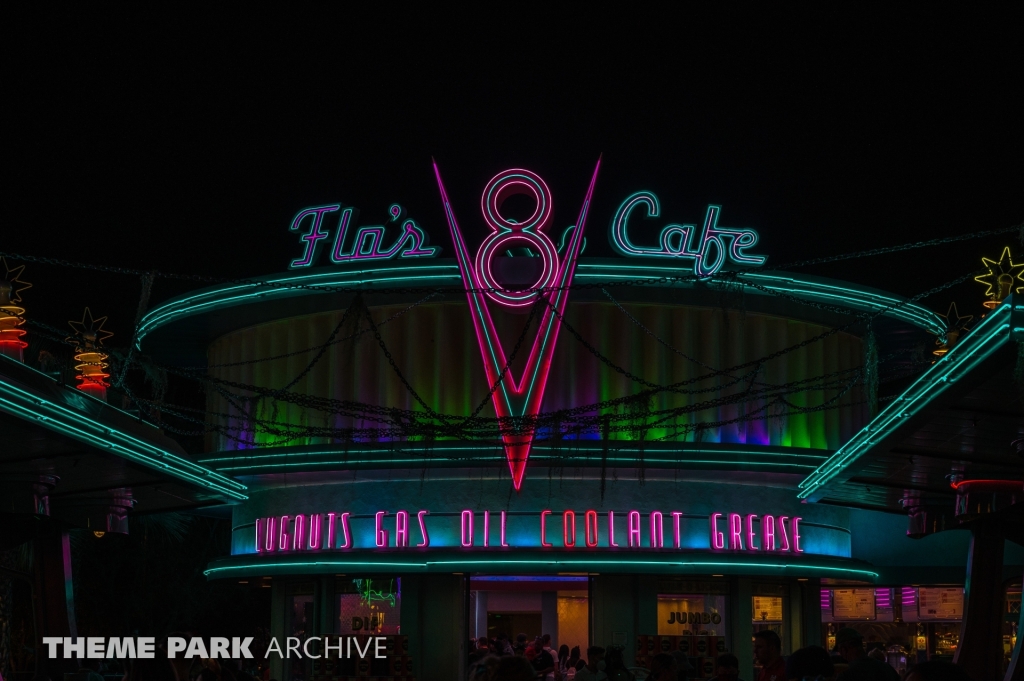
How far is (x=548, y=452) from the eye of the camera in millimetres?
28312

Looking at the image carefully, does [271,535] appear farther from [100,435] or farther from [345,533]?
[100,435]

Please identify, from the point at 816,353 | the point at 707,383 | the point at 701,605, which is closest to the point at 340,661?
the point at 701,605

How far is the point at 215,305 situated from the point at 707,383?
38.1 feet

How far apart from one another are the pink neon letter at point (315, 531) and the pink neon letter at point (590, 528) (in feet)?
19.4

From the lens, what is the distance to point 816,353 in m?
31.4

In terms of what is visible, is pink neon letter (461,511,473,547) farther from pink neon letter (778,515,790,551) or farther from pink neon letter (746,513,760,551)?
pink neon letter (778,515,790,551)

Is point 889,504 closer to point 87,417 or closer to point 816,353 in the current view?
point 816,353

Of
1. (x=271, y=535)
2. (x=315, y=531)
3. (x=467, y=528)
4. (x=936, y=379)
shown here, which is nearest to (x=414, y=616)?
(x=467, y=528)

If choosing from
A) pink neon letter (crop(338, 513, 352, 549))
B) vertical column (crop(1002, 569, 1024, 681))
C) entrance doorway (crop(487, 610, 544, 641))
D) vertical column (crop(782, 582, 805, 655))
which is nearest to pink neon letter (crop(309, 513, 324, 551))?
pink neon letter (crop(338, 513, 352, 549))

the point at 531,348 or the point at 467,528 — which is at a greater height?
the point at 531,348

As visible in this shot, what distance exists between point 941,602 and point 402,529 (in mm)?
14082

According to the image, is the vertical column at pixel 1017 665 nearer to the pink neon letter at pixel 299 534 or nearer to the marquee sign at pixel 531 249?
the marquee sign at pixel 531 249

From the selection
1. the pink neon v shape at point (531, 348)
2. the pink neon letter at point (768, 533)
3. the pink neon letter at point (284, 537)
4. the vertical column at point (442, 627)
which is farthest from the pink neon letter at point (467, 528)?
the pink neon letter at point (768, 533)

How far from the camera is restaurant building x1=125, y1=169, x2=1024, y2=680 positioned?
1104 inches
